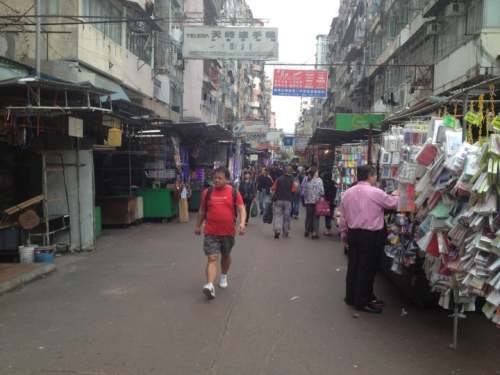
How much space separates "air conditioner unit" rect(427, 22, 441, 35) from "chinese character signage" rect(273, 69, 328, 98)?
454 centimetres

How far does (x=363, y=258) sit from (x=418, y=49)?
64.5 ft

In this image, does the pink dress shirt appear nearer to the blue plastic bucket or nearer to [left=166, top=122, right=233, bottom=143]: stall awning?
the blue plastic bucket

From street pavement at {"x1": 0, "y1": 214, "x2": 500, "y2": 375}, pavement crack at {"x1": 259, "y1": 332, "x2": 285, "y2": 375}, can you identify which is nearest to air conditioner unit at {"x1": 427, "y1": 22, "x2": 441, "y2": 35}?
street pavement at {"x1": 0, "y1": 214, "x2": 500, "y2": 375}

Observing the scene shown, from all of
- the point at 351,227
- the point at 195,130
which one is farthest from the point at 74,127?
the point at 195,130

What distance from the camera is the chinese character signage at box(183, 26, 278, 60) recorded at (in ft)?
52.4

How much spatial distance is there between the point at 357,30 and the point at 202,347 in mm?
40628

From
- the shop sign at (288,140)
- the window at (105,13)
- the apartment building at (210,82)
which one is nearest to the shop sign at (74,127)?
the window at (105,13)

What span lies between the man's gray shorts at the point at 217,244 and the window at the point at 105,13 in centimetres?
1088

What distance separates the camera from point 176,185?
16.6 meters

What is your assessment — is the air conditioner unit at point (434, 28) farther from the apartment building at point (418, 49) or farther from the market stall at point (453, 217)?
the market stall at point (453, 217)

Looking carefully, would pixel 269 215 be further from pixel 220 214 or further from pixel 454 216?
pixel 454 216

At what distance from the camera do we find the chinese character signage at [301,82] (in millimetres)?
23016

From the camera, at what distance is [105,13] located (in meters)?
17.5

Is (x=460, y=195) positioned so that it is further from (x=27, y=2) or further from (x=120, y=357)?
(x=27, y=2)
